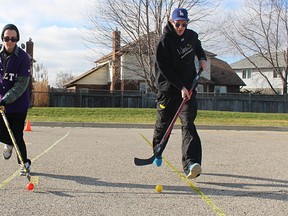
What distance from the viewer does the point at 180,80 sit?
544 cm

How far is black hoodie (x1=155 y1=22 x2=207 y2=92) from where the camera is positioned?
5473 millimetres

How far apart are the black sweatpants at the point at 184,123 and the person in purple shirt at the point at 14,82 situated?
6.39 ft

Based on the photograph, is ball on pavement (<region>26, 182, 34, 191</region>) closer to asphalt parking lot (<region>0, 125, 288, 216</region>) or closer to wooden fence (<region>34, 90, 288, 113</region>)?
asphalt parking lot (<region>0, 125, 288, 216</region>)

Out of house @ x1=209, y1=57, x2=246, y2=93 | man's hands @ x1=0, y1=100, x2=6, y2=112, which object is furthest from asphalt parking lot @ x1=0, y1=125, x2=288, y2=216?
house @ x1=209, y1=57, x2=246, y2=93

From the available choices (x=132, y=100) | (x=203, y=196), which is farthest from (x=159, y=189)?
(x=132, y=100)

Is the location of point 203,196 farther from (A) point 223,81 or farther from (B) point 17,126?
(A) point 223,81

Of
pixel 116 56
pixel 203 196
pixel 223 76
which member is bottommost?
pixel 203 196

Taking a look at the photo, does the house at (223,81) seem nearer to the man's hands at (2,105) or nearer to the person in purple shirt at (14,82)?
the person in purple shirt at (14,82)

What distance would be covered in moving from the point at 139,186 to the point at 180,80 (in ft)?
5.14

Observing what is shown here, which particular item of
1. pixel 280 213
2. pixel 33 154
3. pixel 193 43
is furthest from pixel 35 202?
pixel 33 154

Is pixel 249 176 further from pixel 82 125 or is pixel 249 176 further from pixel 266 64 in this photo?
pixel 266 64

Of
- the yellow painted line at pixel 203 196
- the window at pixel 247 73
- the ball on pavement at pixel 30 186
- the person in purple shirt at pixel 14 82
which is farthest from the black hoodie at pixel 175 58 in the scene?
the window at pixel 247 73

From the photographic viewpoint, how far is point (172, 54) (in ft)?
18.1

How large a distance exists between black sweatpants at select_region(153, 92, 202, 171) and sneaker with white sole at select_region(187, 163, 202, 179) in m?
0.12
